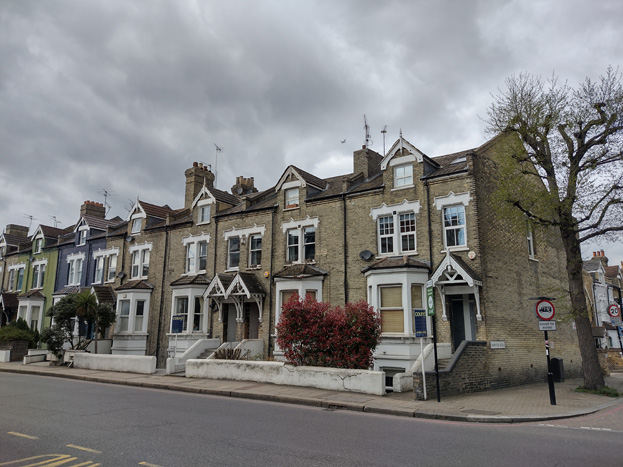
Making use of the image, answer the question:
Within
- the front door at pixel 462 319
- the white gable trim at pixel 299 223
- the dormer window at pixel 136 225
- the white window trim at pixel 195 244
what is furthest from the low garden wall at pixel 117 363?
the front door at pixel 462 319

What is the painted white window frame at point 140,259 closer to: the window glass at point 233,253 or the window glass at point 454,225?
the window glass at point 233,253

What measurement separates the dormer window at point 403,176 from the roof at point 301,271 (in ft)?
17.0

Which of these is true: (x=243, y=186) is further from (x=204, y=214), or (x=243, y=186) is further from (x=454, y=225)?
(x=454, y=225)

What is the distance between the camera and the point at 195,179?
30.6 meters

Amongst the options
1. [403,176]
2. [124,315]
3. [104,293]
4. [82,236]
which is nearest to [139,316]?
[124,315]

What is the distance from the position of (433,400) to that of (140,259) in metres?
21.7

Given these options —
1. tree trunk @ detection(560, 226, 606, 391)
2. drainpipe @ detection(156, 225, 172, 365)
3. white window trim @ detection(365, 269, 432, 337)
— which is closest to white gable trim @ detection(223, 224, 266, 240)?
drainpipe @ detection(156, 225, 172, 365)

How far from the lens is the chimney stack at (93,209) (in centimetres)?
3650

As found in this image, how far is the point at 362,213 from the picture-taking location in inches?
830

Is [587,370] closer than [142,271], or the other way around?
[587,370]

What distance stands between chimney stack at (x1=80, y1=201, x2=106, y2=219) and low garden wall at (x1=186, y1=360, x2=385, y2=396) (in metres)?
22.1

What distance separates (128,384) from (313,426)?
11.0 meters

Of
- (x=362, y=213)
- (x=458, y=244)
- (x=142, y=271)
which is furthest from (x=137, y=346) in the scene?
(x=458, y=244)

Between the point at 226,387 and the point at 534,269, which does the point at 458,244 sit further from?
the point at 226,387
